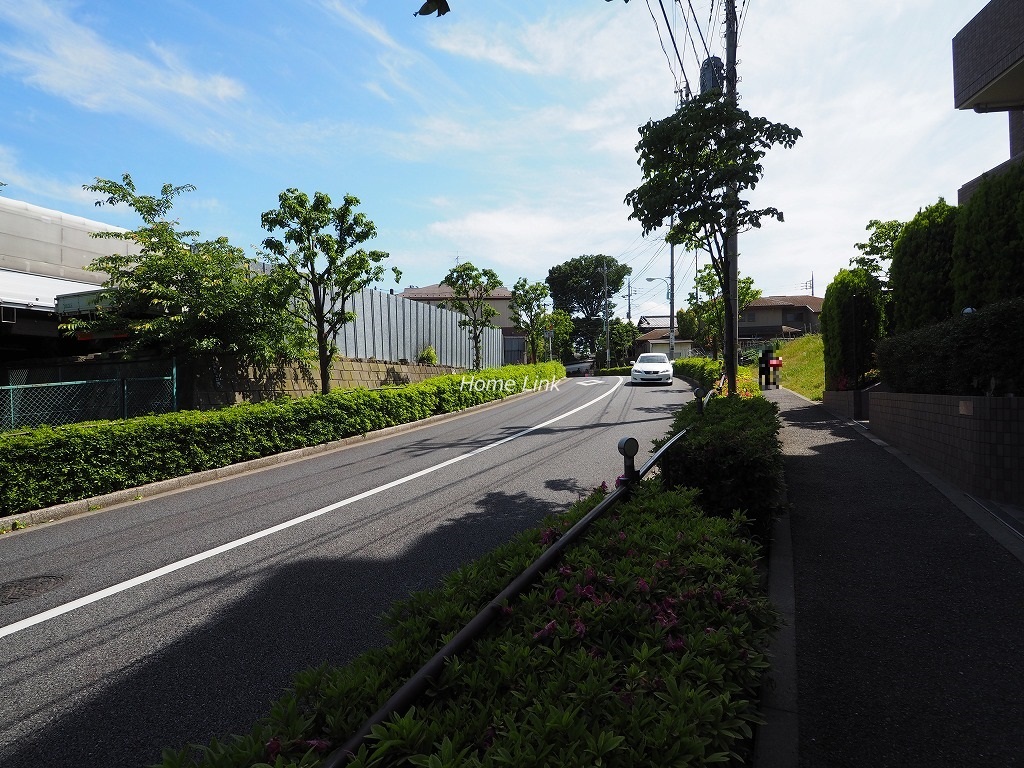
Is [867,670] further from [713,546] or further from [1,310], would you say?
[1,310]

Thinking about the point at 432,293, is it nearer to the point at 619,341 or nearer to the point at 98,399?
the point at 619,341

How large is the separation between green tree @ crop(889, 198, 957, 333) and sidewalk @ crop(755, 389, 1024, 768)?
7670mm

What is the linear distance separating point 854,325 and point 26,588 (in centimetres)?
1737

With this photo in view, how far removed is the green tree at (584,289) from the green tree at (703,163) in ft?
242

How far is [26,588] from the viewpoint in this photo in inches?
201

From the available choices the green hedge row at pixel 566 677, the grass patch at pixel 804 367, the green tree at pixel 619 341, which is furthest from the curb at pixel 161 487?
the green tree at pixel 619 341

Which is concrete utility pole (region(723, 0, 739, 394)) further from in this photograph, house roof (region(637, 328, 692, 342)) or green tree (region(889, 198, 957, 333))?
house roof (region(637, 328, 692, 342))

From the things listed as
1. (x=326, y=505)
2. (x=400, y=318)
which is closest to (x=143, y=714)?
(x=326, y=505)

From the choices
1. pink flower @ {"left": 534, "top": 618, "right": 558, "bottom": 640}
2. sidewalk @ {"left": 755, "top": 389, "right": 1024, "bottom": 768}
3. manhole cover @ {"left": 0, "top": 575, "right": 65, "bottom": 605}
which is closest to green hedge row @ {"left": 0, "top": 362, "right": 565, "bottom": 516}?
manhole cover @ {"left": 0, "top": 575, "right": 65, "bottom": 605}

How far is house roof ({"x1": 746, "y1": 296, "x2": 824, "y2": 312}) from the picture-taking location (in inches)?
2532

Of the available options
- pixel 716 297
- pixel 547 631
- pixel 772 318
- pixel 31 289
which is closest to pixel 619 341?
pixel 772 318

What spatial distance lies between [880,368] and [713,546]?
10488 millimetres

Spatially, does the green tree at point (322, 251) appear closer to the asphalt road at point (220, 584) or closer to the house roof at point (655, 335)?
the asphalt road at point (220, 584)

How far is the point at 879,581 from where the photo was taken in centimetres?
445
